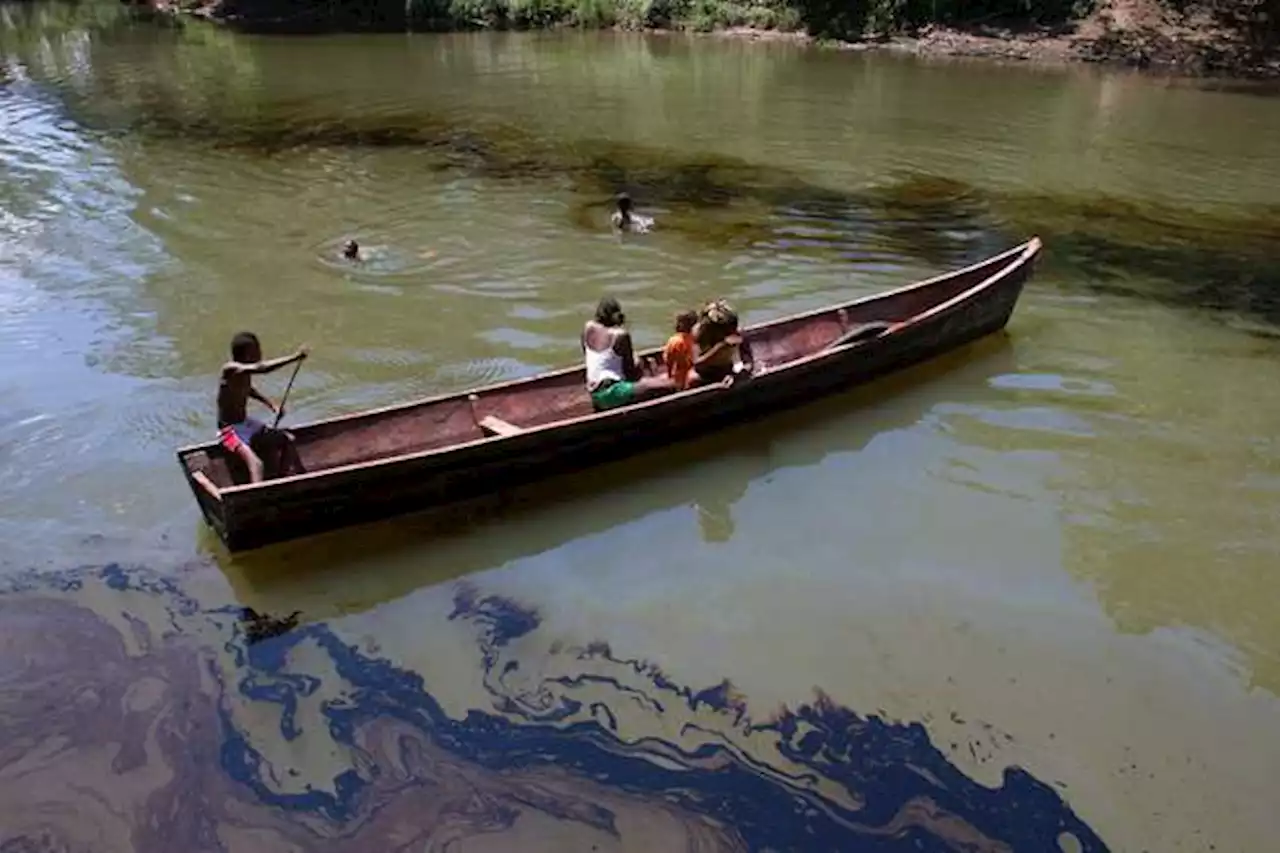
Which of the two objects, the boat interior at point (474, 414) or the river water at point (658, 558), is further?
the boat interior at point (474, 414)

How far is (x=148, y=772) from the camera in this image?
5.87 m

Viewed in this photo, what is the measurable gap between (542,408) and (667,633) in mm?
2686

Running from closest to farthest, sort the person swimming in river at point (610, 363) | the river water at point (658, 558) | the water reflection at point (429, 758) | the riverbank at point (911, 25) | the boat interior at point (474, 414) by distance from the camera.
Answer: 1. the water reflection at point (429, 758)
2. the river water at point (658, 558)
3. the boat interior at point (474, 414)
4. the person swimming in river at point (610, 363)
5. the riverbank at point (911, 25)

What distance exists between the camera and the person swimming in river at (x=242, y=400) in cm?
741

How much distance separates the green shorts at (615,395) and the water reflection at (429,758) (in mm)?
2355

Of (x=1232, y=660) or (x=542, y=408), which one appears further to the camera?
(x=542, y=408)

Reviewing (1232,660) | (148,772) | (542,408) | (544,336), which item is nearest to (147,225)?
(544,336)

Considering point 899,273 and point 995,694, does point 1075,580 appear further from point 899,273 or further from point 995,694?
point 899,273

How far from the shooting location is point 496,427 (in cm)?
838

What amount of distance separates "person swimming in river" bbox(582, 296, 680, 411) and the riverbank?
2338 cm

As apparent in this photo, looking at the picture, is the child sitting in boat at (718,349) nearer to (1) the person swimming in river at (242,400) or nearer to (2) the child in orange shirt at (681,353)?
(2) the child in orange shirt at (681,353)

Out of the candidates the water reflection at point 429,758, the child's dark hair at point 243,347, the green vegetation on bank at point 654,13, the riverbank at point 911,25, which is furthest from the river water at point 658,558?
the green vegetation on bank at point 654,13

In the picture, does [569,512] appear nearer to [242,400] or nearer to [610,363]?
[610,363]

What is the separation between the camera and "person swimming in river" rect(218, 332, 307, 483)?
24.3ft
